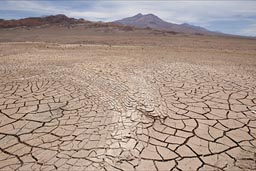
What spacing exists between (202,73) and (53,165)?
203 inches

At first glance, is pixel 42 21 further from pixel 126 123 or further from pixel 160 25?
pixel 160 25

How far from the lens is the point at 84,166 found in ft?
8.04

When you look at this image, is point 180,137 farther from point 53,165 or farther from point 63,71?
point 63,71

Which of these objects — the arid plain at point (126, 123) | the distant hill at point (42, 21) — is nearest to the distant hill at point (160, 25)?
the distant hill at point (42, 21)

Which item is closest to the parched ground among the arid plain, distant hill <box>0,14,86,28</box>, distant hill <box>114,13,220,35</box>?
the arid plain

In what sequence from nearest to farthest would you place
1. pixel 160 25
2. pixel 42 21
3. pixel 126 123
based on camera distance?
pixel 126 123 → pixel 42 21 → pixel 160 25

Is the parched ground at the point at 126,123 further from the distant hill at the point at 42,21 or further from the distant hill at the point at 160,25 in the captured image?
the distant hill at the point at 160,25

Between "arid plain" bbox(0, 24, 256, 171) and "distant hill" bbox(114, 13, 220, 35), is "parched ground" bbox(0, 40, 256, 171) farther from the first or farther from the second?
"distant hill" bbox(114, 13, 220, 35)

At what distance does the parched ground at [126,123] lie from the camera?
2.58m

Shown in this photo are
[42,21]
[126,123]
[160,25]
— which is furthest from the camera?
[160,25]

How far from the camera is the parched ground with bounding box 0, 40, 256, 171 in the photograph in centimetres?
258

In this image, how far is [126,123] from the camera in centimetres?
337

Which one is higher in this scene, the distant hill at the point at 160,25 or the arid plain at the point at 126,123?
the distant hill at the point at 160,25

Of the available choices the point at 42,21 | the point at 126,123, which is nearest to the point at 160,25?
the point at 42,21
